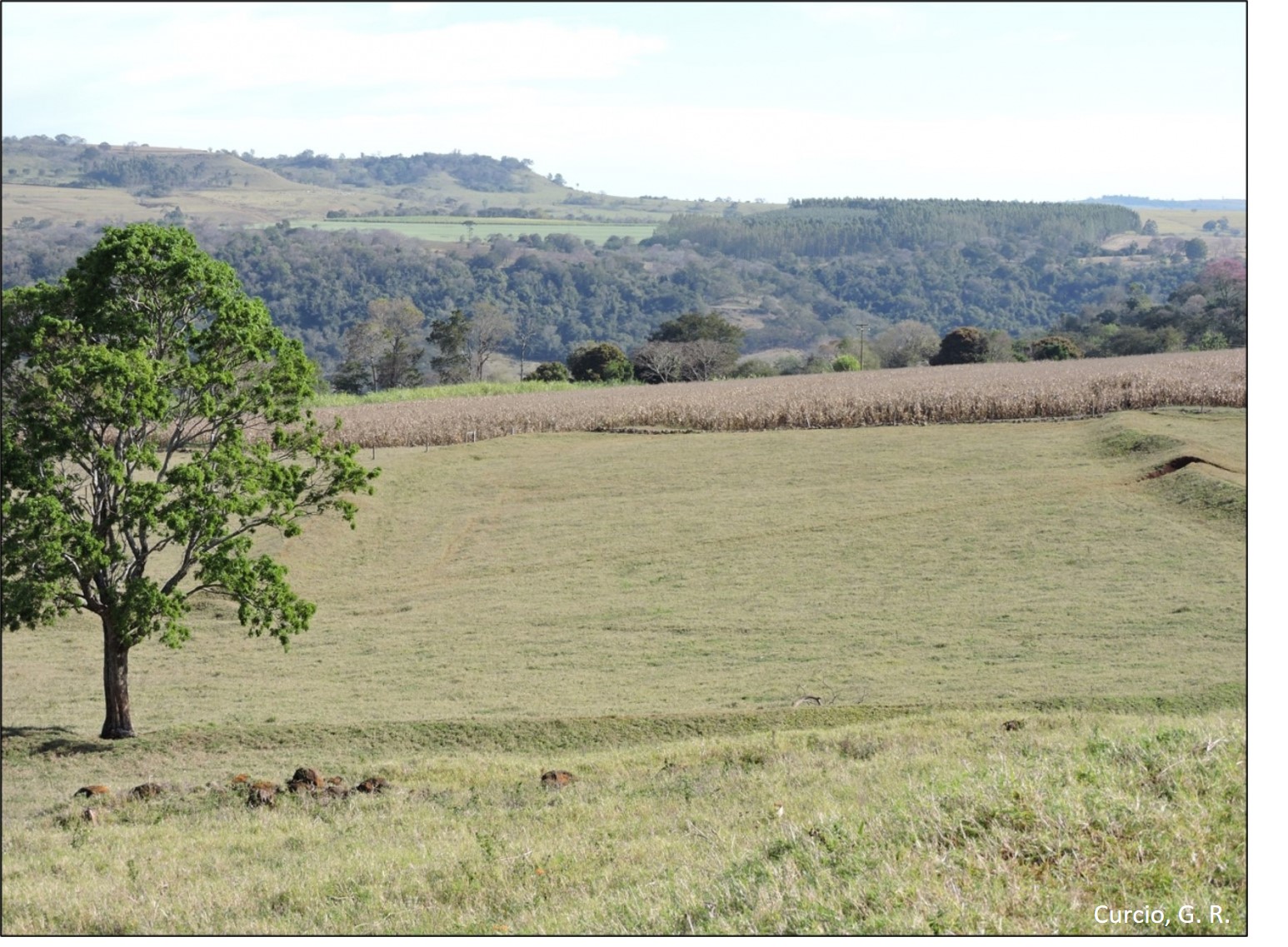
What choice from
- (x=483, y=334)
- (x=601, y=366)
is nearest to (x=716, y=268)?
(x=483, y=334)

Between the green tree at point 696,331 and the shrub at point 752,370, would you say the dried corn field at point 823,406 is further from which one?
the green tree at point 696,331

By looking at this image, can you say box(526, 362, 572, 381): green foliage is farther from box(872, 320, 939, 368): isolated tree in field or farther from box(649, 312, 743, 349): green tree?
box(872, 320, 939, 368): isolated tree in field

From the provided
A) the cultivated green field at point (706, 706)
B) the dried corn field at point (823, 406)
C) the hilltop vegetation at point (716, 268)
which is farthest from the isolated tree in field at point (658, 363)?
the cultivated green field at point (706, 706)

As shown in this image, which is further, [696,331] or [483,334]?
[483,334]

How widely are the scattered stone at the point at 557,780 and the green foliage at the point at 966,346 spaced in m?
70.5

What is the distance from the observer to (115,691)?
755 inches

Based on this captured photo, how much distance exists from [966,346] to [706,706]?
67.1 m

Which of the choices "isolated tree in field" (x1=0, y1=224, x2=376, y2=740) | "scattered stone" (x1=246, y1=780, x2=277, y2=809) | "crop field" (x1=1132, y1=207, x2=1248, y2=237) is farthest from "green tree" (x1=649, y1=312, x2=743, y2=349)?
"crop field" (x1=1132, y1=207, x2=1248, y2=237)

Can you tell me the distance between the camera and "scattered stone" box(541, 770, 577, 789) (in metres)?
14.7

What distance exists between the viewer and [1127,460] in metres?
38.7

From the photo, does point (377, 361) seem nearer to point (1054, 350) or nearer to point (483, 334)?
point (483, 334)

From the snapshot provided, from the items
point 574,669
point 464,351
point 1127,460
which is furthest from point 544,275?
point 574,669

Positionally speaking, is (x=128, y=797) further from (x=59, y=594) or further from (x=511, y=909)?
(x=511, y=909)

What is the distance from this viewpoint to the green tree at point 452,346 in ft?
308
